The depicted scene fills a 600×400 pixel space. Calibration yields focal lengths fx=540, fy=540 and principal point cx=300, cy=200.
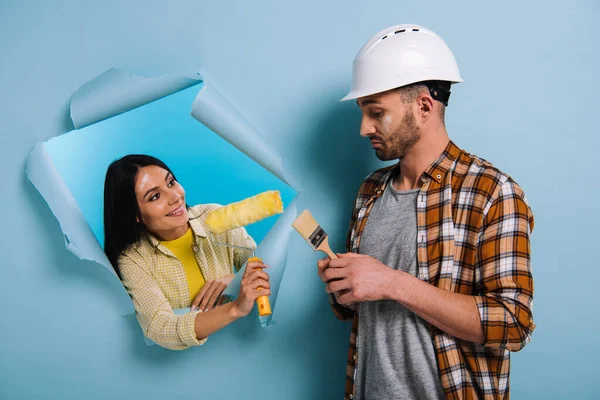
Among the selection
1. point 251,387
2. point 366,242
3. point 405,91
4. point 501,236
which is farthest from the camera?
point 251,387

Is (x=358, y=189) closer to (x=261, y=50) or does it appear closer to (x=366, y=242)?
(x=366, y=242)

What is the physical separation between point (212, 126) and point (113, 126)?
1.06 feet

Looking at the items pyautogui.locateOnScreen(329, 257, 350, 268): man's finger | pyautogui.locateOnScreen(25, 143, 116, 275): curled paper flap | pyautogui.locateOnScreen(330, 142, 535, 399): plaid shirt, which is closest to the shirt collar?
pyautogui.locateOnScreen(330, 142, 535, 399): plaid shirt

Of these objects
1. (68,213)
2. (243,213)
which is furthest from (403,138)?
(68,213)

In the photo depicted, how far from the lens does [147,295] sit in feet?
5.83

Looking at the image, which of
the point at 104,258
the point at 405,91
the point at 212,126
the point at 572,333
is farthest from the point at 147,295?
the point at 572,333

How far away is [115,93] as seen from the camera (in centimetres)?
179

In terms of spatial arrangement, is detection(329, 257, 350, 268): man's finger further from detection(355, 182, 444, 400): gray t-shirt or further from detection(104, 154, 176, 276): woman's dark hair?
detection(104, 154, 176, 276): woman's dark hair

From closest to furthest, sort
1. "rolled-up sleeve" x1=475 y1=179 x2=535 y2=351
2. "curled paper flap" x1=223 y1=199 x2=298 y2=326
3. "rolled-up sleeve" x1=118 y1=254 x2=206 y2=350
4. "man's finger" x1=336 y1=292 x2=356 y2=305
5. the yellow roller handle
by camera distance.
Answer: "rolled-up sleeve" x1=475 y1=179 x2=535 y2=351
"man's finger" x1=336 y1=292 x2=356 y2=305
the yellow roller handle
"rolled-up sleeve" x1=118 y1=254 x2=206 y2=350
"curled paper flap" x1=223 y1=199 x2=298 y2=326

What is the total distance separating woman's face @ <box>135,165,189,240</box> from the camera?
1.75m

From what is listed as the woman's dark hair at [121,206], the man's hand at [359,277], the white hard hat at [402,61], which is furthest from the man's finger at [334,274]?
the woman's dark hair at [121,206]

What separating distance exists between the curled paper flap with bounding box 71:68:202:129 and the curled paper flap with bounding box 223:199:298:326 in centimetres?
57

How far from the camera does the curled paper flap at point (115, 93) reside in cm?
178

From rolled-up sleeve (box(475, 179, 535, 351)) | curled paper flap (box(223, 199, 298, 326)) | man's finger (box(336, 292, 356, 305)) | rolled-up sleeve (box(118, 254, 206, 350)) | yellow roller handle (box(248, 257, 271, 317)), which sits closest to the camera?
rolled-up sleeve (box(475, 179, 535, 351))
